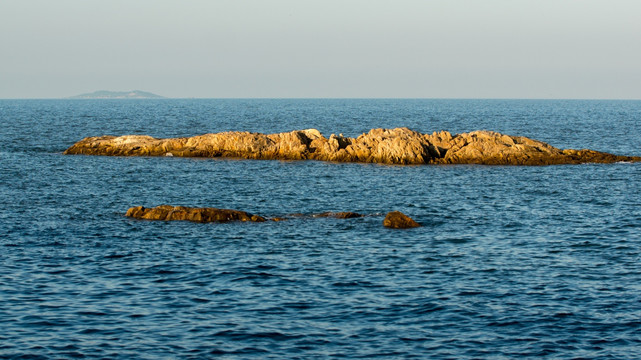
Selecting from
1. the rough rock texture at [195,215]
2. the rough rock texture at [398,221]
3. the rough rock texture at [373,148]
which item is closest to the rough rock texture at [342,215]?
the rough rock texture at [398,221]

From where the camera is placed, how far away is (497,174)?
59.0 meters

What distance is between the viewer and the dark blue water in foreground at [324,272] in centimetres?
2189

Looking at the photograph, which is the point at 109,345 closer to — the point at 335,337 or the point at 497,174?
the point at 335,337

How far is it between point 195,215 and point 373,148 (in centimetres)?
3184

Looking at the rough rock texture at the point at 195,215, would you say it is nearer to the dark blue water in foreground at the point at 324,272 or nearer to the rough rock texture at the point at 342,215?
the dark blue water in foreground at the point at 324,272

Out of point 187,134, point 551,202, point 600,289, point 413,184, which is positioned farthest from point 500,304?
point 187,134

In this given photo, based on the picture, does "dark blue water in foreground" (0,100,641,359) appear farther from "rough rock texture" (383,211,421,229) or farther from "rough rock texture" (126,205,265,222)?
"rough rock texture" (126,205,265,222)

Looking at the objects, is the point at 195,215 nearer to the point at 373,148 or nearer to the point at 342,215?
the point at 342,215

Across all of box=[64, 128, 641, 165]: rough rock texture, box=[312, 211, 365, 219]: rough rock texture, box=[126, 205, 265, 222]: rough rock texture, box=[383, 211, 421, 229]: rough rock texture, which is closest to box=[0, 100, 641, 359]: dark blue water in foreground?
box=[383, 211, 421, 229]: rough rock texture

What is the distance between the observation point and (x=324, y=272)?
29.4 m

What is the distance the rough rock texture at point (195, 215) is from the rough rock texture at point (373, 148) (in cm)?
2907

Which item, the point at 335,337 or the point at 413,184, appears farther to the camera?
the point at 413,184

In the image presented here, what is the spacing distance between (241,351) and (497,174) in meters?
41.9

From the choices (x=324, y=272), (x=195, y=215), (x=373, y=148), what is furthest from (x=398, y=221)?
(x=373, y=148)
